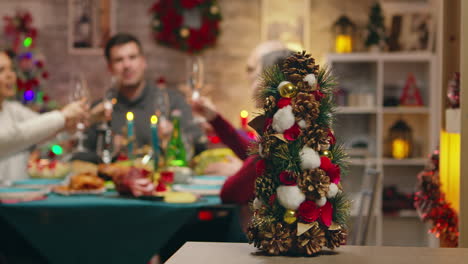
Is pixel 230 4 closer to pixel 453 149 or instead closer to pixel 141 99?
pixel 141 99

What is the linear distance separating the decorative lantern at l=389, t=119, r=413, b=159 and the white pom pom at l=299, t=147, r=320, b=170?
13.4 ft


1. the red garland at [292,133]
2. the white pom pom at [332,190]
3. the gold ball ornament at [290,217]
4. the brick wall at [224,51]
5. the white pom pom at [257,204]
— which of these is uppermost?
the brick wall at [224,51]

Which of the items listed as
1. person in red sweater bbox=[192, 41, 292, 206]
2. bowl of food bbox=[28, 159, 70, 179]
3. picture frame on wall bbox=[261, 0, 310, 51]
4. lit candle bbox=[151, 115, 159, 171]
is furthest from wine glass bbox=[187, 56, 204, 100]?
picture frame on wall bbox=[261, 0, 310, 51]

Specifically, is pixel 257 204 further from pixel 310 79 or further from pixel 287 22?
pixel 287 22

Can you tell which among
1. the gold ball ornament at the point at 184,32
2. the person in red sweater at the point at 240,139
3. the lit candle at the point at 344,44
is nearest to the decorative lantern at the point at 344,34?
the lit candle at the point at 344,44

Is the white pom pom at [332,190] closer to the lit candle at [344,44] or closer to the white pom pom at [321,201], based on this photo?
the white pom pom at [321,201]

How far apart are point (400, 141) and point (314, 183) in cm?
411

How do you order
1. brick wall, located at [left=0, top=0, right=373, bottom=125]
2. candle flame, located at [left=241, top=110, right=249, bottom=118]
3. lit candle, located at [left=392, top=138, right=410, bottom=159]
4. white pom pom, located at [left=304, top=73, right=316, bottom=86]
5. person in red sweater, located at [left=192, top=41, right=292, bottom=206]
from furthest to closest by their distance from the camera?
1. brick wall, located at [left=0, top=0, right=373, bottom=125]
2. candle flame, located at [left=241, top=110, right=249, bottom=118]
3. lit candle, located at [left=392, top=138, right=410, bottom=159]
4. person in red sweater, located at [left=192, top=41, right=292, bottom=206]
5. white pom pom, located at [left=304, top=73, right=316, bottom=86]

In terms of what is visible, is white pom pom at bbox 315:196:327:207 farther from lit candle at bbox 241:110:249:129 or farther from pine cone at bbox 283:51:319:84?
→ lit candle at bbox 241:110:249:129

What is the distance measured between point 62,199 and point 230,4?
350 centimetres

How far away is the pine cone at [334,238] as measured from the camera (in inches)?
41.3

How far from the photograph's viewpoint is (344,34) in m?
5.08

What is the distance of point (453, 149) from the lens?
1.72 metres

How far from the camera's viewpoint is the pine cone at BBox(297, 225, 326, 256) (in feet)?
3.36
